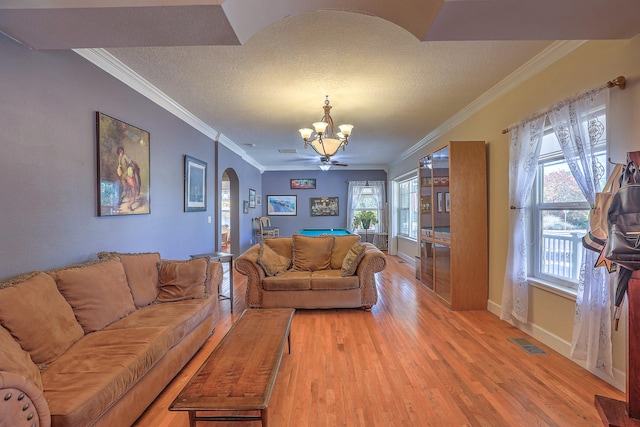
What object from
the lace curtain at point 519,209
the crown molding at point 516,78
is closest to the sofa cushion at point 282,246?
the lace curtain at point 519,209

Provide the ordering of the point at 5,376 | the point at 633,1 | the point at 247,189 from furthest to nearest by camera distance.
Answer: the point at 247,189 < the point at 633,1 < the point at 5,376

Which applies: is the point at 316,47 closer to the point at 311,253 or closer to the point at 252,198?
the point at 311,253

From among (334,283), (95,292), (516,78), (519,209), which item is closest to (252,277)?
(334,283)

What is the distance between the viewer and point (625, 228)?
141cm

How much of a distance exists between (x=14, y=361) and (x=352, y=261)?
3061 mm

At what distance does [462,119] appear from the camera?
4.27 metres

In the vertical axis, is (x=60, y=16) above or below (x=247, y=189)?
above

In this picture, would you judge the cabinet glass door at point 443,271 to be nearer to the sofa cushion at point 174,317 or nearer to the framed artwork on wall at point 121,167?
the sofa cushion at point 174,317

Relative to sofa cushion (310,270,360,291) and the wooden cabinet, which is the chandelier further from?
sofa cushion (310,270,360,291)

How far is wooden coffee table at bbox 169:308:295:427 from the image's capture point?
1.34 m

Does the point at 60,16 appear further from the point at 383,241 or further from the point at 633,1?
the point at 383,241

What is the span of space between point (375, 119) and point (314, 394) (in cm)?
375

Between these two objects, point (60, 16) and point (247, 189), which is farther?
point (247, 189)

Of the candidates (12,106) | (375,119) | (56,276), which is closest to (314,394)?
(56,276)
